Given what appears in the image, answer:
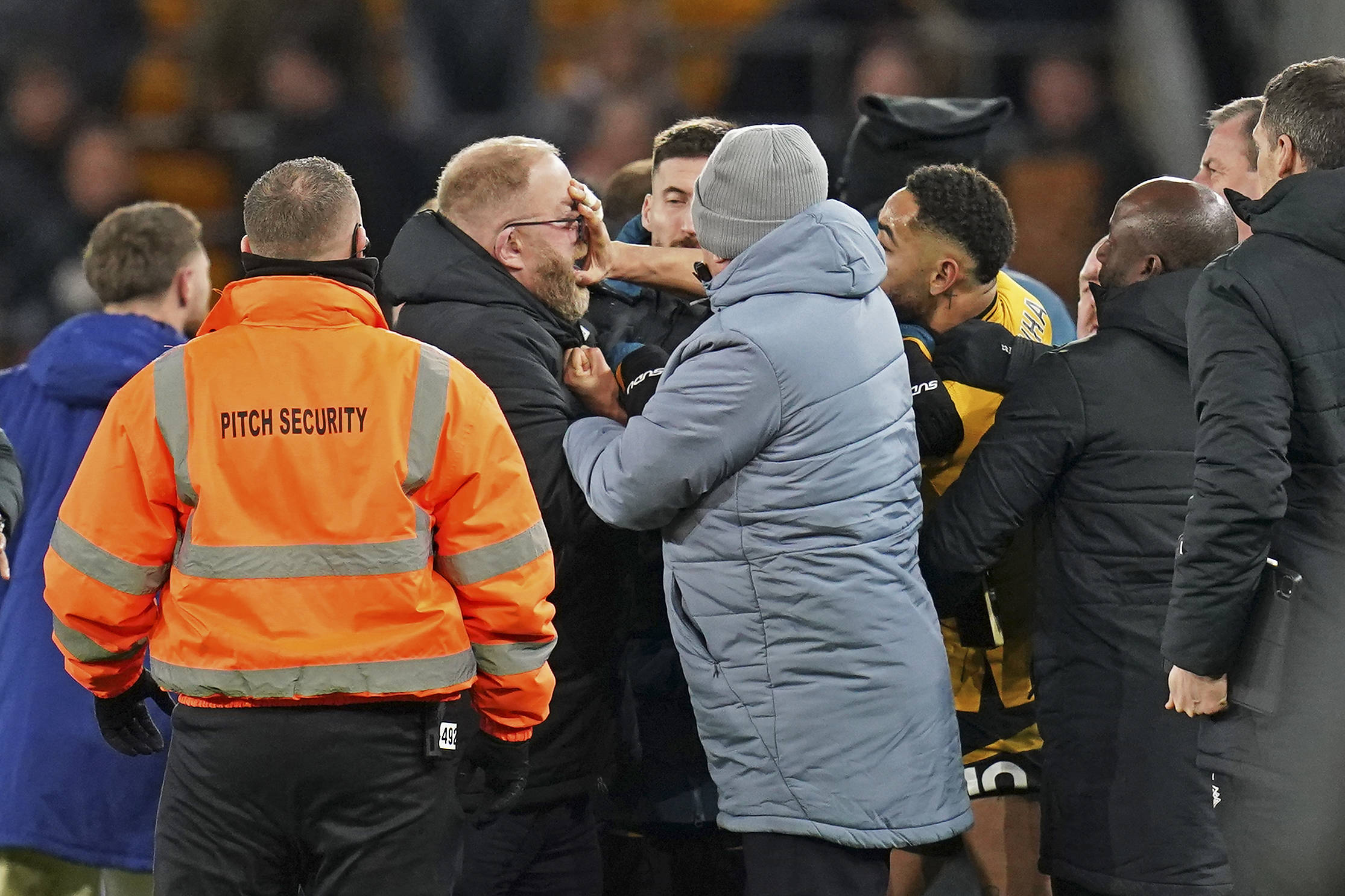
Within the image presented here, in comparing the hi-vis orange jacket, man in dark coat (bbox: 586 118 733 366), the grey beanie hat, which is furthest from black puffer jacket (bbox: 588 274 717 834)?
the hi-vis orange jacket

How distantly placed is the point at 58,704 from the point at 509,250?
1.43m

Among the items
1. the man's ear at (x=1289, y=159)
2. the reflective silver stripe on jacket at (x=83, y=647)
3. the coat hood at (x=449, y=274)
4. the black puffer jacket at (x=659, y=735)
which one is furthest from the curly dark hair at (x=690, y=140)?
the reflective silver stripe on jacket at (x=83, y=647)

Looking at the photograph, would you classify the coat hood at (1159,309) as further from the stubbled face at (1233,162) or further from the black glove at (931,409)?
the stubbled face at (1233,162)

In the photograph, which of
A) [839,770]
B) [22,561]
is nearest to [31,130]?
[22,561]

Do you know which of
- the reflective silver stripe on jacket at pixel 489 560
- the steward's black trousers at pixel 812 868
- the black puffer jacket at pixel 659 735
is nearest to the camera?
the reflective silver stripe on jacket at pixel 489 560

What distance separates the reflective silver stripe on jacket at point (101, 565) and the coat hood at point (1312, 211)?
75.8 inches

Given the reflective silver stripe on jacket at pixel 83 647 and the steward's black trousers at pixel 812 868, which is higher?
the reflective silver stripe on jacket at pixel 83 647

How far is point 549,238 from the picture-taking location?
3.05m

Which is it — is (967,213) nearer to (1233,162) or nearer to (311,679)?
(1233,162)

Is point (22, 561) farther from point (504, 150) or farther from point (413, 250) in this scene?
point (504, 150)

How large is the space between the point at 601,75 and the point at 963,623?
18.5ft

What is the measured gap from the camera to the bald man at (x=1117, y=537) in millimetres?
2834

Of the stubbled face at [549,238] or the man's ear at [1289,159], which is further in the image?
the stubbled face at [549,238]

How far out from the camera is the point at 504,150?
121 inches
